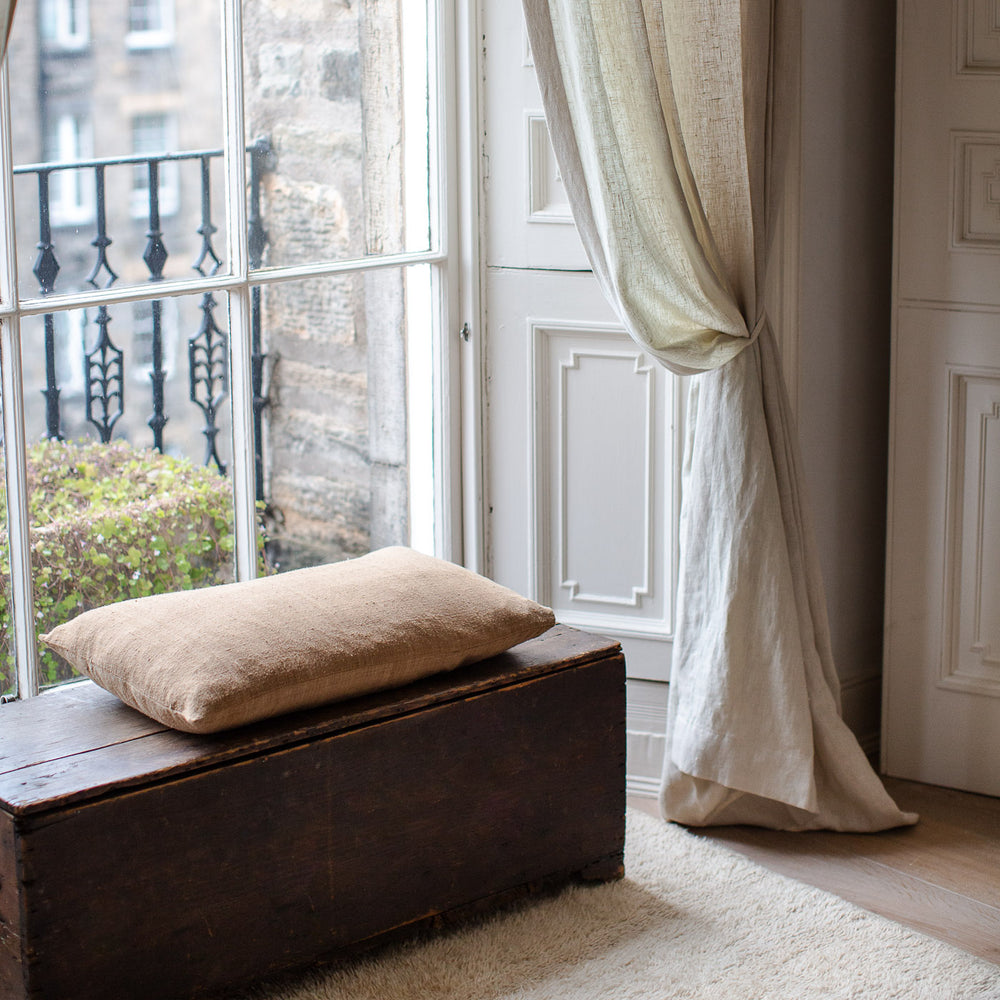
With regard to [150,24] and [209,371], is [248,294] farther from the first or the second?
[150,24]

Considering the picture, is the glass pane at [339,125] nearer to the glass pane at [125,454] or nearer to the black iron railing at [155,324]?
the black iron railing at [155,324]

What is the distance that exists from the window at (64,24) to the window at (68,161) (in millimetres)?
110

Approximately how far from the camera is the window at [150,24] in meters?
2.37

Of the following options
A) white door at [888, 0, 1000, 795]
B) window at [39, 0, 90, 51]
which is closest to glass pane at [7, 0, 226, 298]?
window at [39, 0, 90, 51]

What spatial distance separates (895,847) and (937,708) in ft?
1.23

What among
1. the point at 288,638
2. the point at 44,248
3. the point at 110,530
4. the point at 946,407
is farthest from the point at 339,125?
the point at 946,407

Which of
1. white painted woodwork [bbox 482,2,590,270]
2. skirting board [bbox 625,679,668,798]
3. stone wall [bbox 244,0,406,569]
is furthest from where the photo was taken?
skirting board [bbox 625,679,668,798]

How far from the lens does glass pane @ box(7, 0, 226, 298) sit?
229 centimetres

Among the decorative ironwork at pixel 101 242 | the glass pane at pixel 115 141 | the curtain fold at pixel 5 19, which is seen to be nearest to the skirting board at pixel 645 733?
the glass pane at pixel 115 141

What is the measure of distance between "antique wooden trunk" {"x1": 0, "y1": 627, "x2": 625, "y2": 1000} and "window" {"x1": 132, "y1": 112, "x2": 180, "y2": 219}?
827mm

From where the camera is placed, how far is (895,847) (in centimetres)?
269

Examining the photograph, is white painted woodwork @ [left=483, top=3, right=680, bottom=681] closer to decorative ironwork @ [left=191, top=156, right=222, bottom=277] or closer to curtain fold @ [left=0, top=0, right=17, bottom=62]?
decorative ironwork @ [left=191, top=156, right=222, bottom=277]

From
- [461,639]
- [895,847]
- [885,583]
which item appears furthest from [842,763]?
[461,639]

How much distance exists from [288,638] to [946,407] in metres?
1.45
